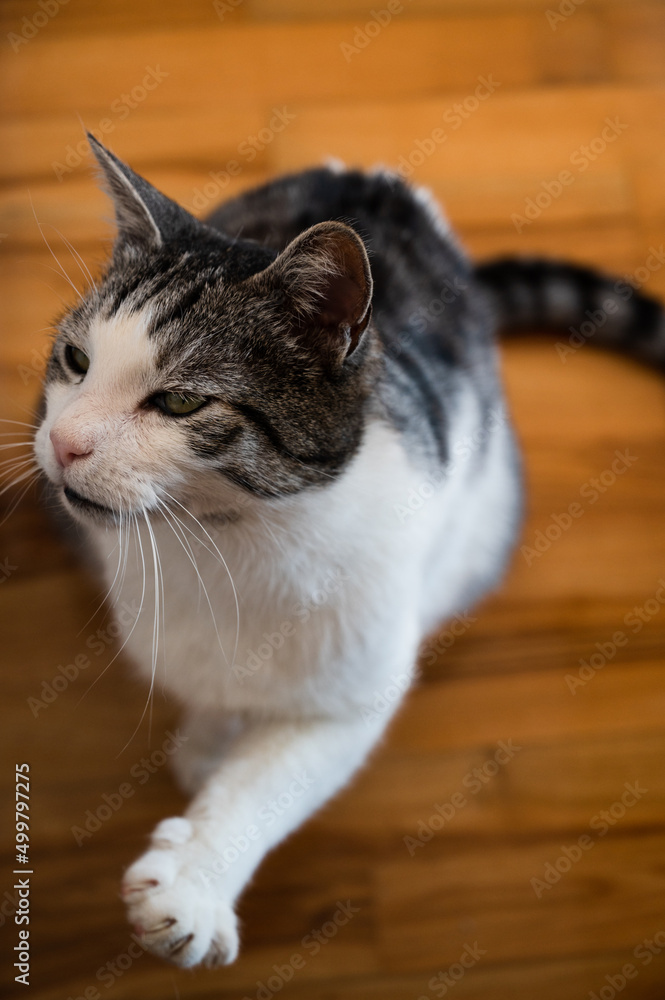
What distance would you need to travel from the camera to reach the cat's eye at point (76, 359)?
1159mm

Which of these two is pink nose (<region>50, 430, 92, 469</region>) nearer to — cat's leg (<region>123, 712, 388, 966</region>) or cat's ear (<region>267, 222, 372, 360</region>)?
cat's ear (<region>267, 222, 372, 360</region>)

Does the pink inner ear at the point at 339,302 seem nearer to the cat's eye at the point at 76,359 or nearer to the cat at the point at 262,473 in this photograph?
the cat at the point at 262,473

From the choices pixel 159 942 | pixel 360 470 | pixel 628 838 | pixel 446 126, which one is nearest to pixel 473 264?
pixel 446 126

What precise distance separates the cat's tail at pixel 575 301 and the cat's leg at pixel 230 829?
120 centimetres

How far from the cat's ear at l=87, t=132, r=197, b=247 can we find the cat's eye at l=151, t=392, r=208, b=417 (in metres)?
0.29

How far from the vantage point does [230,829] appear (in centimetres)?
130

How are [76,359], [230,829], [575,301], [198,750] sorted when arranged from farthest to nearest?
[575,301], [198,750], [230,829], [76,359]

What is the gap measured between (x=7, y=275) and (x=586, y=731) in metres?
1.88

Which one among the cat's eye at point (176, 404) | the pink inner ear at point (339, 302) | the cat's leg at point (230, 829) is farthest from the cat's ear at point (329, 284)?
the cat's leg at point (230, 829)

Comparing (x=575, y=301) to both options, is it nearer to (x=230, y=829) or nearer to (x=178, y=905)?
(x=230, y=829)

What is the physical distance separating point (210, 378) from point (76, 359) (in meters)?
0.24

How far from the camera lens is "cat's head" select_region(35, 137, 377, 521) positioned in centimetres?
103

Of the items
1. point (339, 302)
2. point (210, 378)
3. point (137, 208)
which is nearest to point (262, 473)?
point (210, 378)

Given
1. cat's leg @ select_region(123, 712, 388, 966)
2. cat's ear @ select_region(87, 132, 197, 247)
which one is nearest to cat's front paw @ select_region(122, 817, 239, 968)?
cat's leg @ select_region(123, 712, 388, 966)
